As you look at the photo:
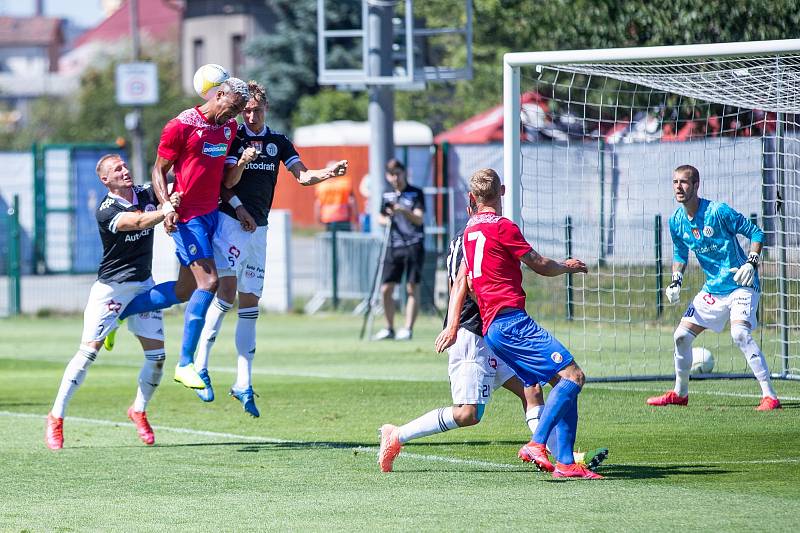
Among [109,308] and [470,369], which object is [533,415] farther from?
[109,308]

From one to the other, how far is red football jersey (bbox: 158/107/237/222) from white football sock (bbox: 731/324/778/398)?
179 inches

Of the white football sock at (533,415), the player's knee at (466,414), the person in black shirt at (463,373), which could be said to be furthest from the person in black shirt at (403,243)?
the player's knee at (466,414)

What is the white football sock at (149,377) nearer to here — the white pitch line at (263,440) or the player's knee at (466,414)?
the white pitch line at (263,440)

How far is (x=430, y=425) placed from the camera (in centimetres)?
888

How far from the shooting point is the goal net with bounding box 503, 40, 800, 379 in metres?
12.4

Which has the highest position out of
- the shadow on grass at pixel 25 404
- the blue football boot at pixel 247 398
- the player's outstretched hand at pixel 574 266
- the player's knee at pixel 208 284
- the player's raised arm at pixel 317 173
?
the player's raised arm at pixel 317 173

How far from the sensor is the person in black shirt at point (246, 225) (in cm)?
1080

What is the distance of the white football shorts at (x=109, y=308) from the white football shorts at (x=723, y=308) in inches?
181

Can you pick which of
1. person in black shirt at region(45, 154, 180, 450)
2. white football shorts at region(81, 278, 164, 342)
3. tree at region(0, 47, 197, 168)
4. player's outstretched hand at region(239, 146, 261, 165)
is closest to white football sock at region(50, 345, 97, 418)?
person in black shirt at region(45, 154, 180, 450)

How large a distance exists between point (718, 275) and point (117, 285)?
5.05 meters

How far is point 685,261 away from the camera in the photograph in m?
12.2

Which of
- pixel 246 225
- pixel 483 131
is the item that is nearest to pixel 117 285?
pixel 246 225

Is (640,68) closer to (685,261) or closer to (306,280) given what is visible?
(685,261)

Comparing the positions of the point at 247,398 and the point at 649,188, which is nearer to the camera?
the point at 247,398
